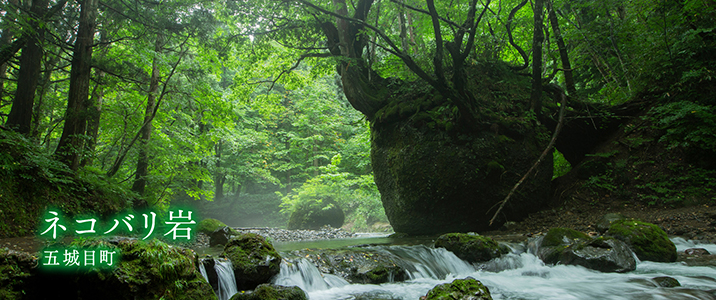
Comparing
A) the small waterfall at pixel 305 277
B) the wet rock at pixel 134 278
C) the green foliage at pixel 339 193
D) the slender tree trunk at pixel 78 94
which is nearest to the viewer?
the wet rock at pixel 134 278

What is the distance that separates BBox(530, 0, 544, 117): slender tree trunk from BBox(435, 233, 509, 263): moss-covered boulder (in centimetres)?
458

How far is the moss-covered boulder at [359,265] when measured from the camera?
5133 millimetres

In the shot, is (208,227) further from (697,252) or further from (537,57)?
(697,252)

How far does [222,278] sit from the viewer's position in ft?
13.6

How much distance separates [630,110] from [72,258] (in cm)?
1250

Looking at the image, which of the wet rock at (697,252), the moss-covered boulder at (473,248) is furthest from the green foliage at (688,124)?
the moss-covered boulder at (473,248)

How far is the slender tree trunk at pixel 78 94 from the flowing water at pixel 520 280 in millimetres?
5393

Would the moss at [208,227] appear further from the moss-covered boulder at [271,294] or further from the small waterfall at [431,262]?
→ the moss-covered boulder at [271,294]

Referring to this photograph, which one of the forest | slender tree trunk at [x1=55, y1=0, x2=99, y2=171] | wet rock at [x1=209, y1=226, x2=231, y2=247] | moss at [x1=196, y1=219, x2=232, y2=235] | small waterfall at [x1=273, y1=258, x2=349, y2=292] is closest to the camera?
small waterfall at [x1=273, y1=258, x2=349, y2=292]

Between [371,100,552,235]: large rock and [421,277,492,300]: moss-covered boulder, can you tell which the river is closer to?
[421,277,492,300]: moss-covered boulder

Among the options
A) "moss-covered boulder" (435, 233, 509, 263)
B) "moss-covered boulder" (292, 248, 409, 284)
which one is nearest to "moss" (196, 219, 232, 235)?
"moss-covered boulder" (292, 248, 409, 284)

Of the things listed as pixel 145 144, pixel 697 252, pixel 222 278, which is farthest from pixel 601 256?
pixel 145 144

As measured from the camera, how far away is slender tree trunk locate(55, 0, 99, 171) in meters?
6.78

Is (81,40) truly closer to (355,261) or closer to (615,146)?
(355,261)
